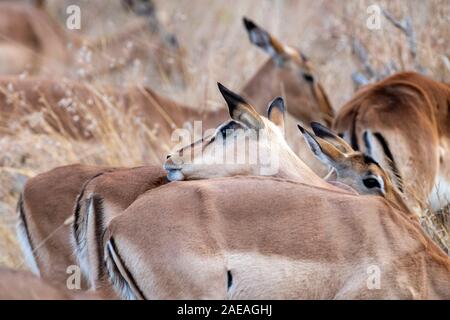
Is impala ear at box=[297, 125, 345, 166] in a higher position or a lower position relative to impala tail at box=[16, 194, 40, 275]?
higher

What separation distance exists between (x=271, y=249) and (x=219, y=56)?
6212mm

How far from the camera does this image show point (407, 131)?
5.33 m

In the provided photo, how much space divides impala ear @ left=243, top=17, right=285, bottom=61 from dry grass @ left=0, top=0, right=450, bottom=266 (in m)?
0.47

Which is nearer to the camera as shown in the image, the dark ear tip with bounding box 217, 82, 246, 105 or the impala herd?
the impala herd

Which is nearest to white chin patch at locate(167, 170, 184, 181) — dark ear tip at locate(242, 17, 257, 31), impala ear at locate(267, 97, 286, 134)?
impala ear at locate(267, 97, 286, 134)

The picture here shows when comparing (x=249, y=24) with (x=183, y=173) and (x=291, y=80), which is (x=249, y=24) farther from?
(x=183, y=173)

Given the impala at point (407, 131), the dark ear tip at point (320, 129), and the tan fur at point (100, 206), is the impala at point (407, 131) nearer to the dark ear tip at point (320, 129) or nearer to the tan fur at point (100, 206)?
the dark ear tip at point (320, 129)

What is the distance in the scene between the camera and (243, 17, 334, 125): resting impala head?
759 cm

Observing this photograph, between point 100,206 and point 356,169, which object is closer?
point 100,206

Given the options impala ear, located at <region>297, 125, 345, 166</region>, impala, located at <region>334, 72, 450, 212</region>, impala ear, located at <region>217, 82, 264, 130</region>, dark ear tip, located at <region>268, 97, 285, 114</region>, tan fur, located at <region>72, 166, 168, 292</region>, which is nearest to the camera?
tan fur, located at <region>72, 166, 168, 292</region>

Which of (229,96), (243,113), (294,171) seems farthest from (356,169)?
(229,96)

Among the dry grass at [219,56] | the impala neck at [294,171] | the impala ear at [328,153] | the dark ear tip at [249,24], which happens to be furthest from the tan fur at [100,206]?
the dark ear tip at [249,24]

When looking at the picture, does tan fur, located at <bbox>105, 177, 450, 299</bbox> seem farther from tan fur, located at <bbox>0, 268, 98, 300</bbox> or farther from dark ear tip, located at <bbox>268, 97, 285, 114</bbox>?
dark ear tip, located at <bbox>268, 97, 285, 114</bbox>
